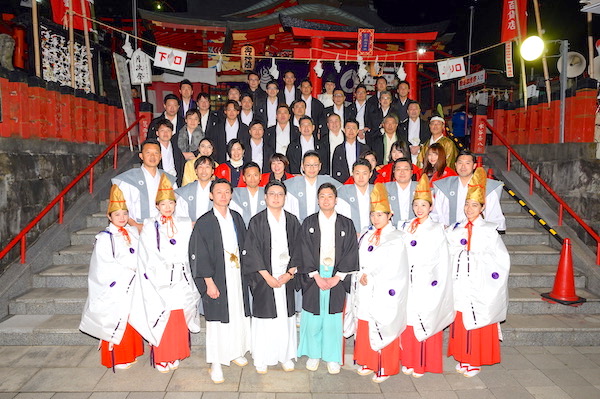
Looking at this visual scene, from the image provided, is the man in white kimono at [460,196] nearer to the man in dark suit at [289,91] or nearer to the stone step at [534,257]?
the stone step at [534,257]

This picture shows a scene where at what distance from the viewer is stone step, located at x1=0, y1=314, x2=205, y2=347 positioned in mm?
4688

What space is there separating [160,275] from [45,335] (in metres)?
1.96

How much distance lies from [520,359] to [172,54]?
8.59 metres

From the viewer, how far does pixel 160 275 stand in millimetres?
3994

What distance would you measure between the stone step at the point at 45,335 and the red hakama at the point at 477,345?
2909mm

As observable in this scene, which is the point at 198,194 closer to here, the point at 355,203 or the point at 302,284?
the point at 302,284

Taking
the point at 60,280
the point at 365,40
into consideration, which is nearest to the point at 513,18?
the point at 365,40

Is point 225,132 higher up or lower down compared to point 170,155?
higher up

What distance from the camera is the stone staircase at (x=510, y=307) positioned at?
15.6 ft

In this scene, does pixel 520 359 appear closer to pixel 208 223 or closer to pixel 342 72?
pixel 208 223

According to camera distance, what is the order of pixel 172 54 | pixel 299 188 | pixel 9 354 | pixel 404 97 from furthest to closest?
pixel 172 54, pixel 404 97, pixel 299 188, pixel 9 354

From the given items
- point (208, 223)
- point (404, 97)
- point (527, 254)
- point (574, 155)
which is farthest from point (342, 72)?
point (208, 223)

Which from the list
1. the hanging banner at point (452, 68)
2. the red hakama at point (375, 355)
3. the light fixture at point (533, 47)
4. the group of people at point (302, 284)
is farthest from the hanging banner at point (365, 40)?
the red hakama at point (375, 355)

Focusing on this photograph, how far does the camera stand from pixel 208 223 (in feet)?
13.0
